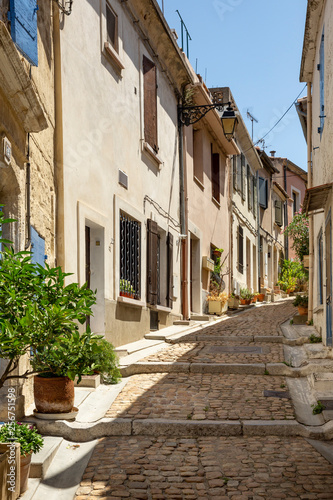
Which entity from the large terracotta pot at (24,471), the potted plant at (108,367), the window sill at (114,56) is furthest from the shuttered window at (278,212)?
the large terracotta pot at (24,471)

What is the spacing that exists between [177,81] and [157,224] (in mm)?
3929

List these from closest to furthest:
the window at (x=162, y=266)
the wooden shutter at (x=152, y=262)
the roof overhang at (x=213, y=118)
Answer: the wooden shutter at (x=152, y=262) → the window at (x=162, y=266) → the roof overhang at (x=213, y=118)

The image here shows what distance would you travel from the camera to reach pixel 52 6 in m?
8.36

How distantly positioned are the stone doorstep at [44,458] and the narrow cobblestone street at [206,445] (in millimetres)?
342

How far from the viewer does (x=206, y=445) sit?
629 centimetres

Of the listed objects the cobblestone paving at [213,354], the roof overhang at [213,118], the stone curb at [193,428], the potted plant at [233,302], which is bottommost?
the stone curb at [193,428]

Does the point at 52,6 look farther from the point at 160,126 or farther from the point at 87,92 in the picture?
the point at 160,126

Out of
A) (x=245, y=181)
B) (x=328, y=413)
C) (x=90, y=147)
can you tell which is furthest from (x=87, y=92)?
(x=245, y=181)

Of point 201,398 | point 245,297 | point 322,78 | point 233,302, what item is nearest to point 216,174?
point 233,302

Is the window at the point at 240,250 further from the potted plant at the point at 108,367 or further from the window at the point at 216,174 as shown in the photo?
the potted plant at the point at 108,367

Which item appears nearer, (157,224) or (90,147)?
(90,147)

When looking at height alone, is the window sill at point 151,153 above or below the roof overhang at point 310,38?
below

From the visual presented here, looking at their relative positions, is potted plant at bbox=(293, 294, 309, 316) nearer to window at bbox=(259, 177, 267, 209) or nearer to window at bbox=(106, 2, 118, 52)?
window at bbox=(106, 2, 118, 52)

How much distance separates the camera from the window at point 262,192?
89.7 feet
